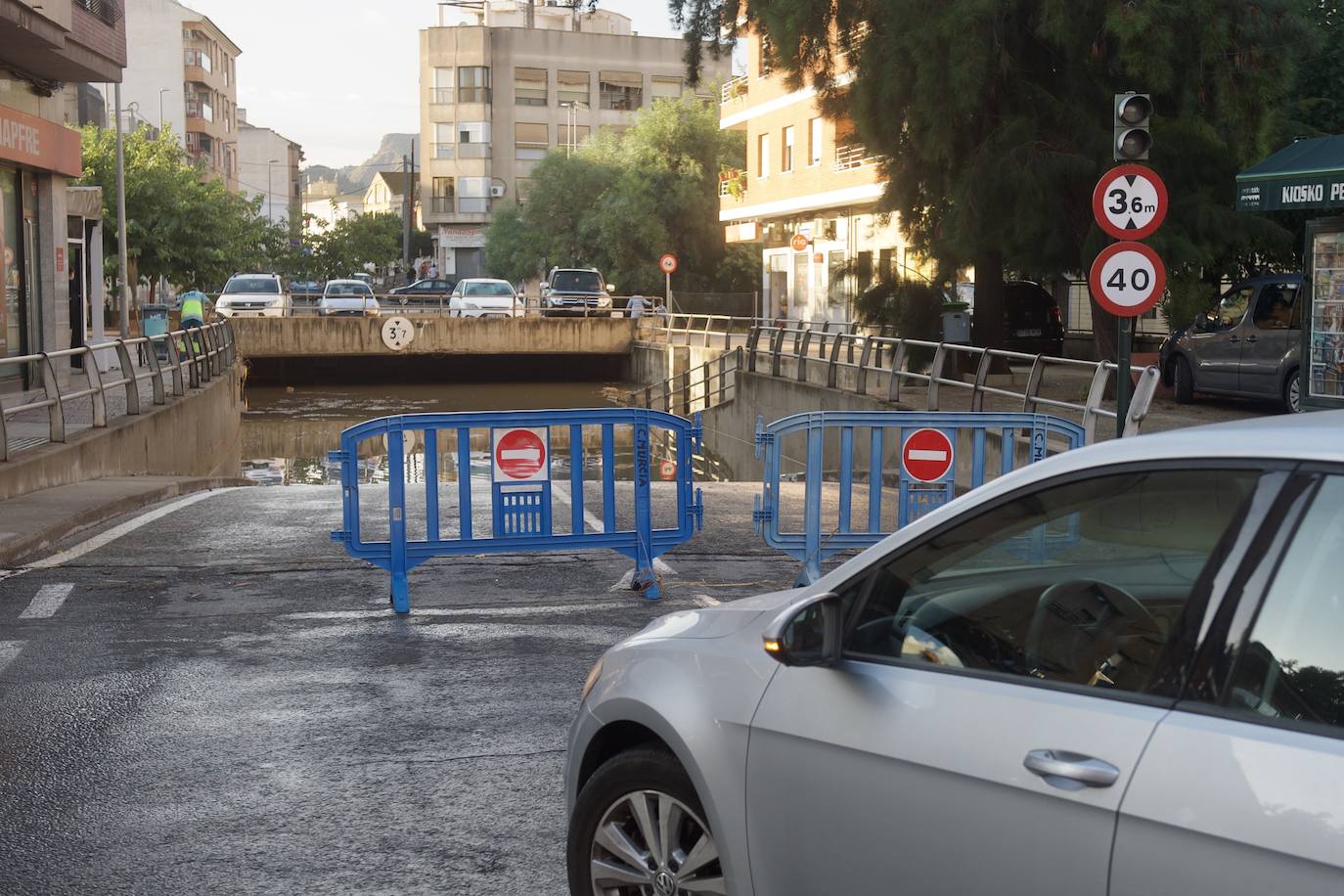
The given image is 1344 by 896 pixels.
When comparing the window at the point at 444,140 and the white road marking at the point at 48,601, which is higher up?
the window at the point at 444,140

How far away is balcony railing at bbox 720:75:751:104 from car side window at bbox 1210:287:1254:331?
3433cm

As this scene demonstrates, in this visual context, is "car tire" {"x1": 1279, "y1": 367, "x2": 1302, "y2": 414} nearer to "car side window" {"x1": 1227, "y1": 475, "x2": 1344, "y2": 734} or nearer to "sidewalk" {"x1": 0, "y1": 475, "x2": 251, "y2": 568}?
"sidewalk" {"x1": 0, "y1": 475, "x2": 251, "y2": 568}

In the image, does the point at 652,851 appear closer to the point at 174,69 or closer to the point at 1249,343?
the point at 1249,343

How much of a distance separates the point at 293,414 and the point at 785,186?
17.7 metres

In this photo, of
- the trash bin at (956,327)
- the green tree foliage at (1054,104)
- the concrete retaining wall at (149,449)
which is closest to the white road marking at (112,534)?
the concrete retaining wall at (149,449)

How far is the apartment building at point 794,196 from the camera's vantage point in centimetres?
4550

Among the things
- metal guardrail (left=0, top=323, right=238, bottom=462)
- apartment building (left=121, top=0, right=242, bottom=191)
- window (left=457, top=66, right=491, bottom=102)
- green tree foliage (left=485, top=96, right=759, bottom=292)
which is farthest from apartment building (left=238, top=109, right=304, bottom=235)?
metal guardrail (left=0, top=323, right=238, bottom=462)

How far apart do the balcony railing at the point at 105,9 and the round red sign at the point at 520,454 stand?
1771 cm

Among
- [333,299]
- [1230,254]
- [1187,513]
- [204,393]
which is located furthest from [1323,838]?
[333,299]

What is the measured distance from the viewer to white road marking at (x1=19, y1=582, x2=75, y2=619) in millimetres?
8914

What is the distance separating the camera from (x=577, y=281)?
176 ft

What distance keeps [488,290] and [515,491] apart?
141 feet

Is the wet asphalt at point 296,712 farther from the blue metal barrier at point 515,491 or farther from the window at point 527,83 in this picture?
the window at point 527,83

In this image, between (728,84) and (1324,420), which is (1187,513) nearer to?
(1324,420)
